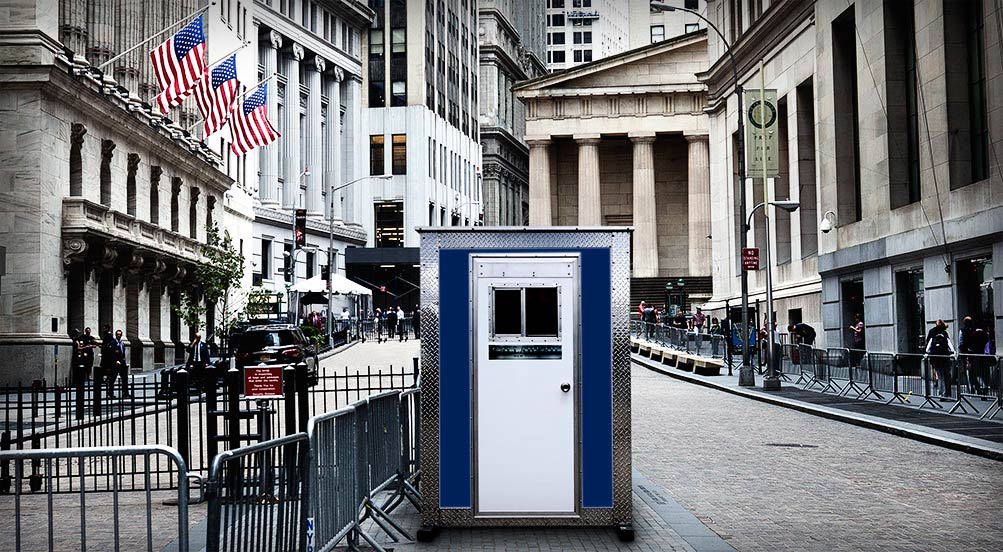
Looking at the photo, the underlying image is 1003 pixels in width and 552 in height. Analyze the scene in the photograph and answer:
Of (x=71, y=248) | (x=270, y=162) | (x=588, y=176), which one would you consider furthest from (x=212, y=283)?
(x=588, y=176)

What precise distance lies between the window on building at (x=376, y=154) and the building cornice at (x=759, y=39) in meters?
39.2

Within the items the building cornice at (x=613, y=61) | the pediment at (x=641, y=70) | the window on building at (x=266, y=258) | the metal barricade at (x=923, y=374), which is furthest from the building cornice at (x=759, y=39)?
the window on building at (x=266, y=258)

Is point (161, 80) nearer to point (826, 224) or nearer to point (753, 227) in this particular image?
point (826, 224)

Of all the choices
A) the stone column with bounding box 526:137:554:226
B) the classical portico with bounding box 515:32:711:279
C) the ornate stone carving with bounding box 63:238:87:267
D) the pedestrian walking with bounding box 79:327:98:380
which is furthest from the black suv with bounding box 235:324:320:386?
the stone column with bounding box 526:137:554:226

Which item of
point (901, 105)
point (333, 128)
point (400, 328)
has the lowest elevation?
point (400, 328)

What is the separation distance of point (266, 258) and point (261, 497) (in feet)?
224

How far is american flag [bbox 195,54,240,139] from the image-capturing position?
3816 centimetres

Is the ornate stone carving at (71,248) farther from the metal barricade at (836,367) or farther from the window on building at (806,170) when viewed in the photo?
the window on building at (806,170)

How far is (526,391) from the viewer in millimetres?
10070

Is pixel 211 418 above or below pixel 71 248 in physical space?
below

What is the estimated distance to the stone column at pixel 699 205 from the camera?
277 ft

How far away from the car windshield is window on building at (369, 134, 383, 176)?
217 ft

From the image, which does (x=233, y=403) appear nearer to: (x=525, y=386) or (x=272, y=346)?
(x=525, y=386)

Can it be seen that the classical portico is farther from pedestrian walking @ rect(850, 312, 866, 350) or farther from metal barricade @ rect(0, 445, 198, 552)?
metal barricade @ rect(0, 445, 198, 552)
